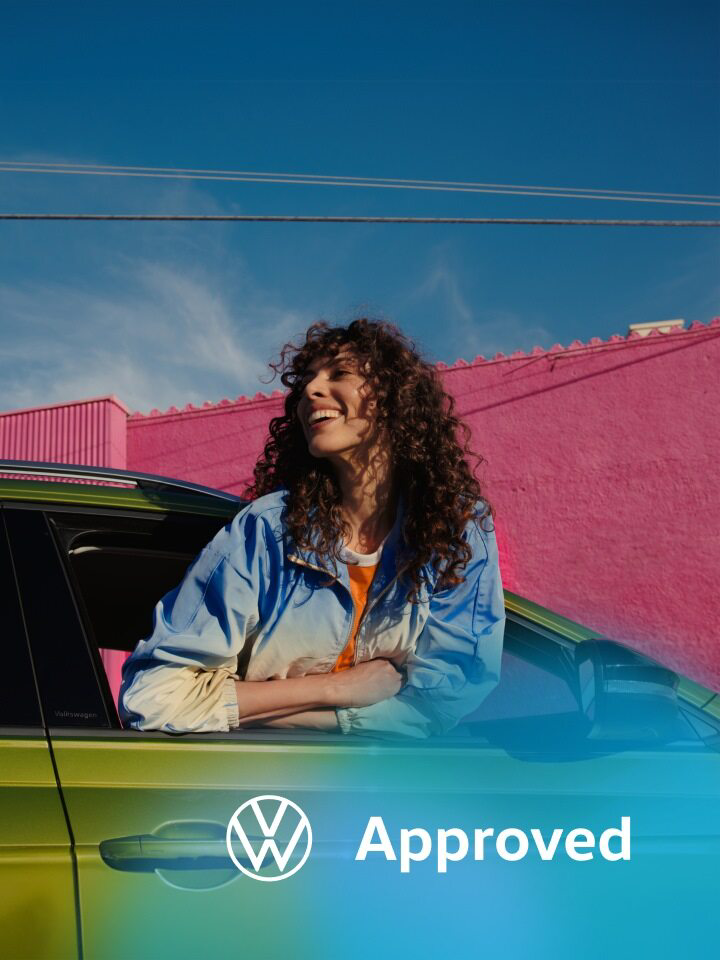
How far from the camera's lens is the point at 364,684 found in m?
1.90

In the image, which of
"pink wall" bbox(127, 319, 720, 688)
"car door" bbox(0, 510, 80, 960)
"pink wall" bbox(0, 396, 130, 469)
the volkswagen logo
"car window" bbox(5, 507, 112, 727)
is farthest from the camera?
"pink wall" bbox(0, 396, 130, 469)

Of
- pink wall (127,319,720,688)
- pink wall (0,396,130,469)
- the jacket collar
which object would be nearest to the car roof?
the jacket collar

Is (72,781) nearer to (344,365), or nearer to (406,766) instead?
(406,766)

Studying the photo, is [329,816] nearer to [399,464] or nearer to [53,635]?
[53,635]

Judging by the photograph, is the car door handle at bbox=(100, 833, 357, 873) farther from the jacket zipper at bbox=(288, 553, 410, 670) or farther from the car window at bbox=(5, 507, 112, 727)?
the jacket zipper at bbox=(288, 553, 410, 670)

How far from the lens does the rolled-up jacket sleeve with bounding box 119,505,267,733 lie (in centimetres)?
171

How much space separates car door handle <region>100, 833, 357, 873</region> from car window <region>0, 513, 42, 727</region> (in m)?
0.27

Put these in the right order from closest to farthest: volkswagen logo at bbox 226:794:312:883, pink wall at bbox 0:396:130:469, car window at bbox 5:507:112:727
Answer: volkswagen logo at bbox 226:794:312:883
car window at bbox 5:507:112:727
pink wall at bbox 0:396:130:469

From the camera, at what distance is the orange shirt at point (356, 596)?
2016mm

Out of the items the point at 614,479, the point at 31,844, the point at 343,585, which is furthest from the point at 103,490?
the point at 614,479

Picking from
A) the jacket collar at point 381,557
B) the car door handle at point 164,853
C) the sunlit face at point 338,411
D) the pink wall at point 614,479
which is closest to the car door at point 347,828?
the car door handle at point 164,853

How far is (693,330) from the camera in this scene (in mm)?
9867

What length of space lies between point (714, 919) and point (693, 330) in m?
8.99

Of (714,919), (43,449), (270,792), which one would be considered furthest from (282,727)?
(43,449)
